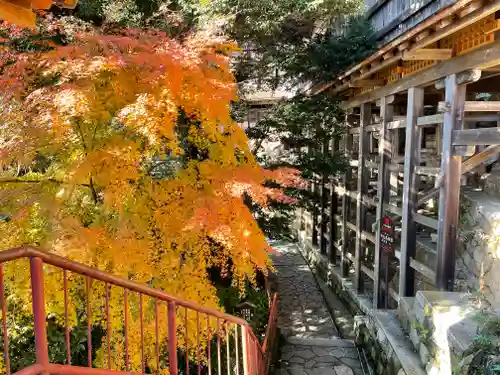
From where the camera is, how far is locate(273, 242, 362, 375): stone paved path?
719 cm

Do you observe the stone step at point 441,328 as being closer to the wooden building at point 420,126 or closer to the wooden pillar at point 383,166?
the wooden building at point 420,126

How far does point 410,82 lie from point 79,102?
5316 mm

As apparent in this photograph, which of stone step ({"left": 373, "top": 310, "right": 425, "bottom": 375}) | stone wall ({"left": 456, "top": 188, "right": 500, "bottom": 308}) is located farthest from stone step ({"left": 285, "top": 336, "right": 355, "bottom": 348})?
stone wall ({"left": 456, "top": 188, "right": 500, "bottom": 308})

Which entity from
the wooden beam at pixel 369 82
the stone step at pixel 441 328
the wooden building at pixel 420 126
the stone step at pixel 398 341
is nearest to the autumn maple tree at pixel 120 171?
the stone step at pixel 441 328

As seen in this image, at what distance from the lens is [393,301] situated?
8.48 m

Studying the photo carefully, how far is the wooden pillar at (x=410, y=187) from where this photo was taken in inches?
259

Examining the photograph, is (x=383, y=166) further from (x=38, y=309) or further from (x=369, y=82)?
(x=38, y=309)

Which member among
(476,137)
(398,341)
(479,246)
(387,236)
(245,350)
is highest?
(476,137)

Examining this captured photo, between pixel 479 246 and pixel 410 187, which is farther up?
Result: pixel 410 187

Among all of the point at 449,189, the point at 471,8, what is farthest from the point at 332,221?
the point at 471,8

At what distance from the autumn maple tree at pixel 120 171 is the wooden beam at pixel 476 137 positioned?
270cm

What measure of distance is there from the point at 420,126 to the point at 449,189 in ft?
4.71

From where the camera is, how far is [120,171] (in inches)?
178

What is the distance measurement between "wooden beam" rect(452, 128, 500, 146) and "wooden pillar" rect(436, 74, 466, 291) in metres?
0.09
